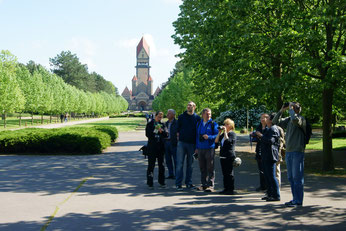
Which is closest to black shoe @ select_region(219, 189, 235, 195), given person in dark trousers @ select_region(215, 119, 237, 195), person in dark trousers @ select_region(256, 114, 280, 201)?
person in dark trousers @ select_region(215, 119, 237, 195)

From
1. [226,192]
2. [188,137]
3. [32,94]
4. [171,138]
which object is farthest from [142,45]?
[226,192]

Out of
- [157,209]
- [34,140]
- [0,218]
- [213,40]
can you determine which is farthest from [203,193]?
[34,140]

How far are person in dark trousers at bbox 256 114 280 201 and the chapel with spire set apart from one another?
156 m

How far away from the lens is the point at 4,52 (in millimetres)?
60750

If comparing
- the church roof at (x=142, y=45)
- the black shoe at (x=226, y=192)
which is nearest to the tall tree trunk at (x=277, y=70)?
the black shoe at (x=226, y=192)

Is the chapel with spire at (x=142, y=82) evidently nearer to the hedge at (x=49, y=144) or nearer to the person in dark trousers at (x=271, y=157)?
the hedge at (x=49, y=144)

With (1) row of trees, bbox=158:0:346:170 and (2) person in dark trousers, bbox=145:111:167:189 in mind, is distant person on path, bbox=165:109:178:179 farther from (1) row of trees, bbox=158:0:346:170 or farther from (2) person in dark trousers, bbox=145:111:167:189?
(1) row of trees, bbox=158:0:346:170

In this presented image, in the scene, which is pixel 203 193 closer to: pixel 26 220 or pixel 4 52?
pixel 26 220

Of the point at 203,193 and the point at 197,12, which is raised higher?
the point at 197,12

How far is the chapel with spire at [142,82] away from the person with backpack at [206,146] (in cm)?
15518

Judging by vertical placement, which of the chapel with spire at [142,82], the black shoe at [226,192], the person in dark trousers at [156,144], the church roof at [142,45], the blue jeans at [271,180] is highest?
the church roof at [142,45]

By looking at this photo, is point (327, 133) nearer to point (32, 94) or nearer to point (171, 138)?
point (171, 138)

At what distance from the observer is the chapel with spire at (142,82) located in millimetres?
162875

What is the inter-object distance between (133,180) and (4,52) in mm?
59701
